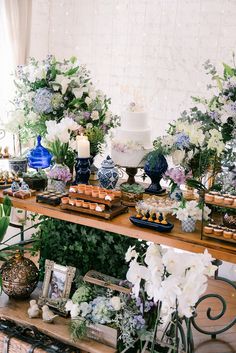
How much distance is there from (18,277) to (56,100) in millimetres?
1116

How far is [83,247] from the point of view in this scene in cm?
316

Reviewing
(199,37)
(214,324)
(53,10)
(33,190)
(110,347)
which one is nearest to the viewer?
(110,347)

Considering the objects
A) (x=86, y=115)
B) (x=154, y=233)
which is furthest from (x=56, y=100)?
(x=154, y=233)

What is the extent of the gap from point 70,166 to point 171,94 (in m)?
2.05

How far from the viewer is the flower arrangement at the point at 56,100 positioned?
3.04 metres

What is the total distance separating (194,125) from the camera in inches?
97.3

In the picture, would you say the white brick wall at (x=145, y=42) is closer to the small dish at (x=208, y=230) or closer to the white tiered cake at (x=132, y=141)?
the white tiered cake at (x=132, y=141)

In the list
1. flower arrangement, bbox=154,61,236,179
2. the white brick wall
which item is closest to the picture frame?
flower arrangement, bbox=154,61,236,179

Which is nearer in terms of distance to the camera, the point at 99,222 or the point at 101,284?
the point at 99,222

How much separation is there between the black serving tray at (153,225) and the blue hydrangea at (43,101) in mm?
1020

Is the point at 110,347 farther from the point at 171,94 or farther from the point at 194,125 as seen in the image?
the point at 171,94

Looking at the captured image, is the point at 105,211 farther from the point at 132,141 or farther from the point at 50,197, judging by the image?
the point at 132,141

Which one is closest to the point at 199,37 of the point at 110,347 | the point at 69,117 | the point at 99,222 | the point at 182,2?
the point at 182,2

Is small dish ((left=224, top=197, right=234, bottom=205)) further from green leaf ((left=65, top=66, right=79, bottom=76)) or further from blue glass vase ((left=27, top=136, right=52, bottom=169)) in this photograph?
green leaf ((left=65, top=66, right=79, bottom=76))
